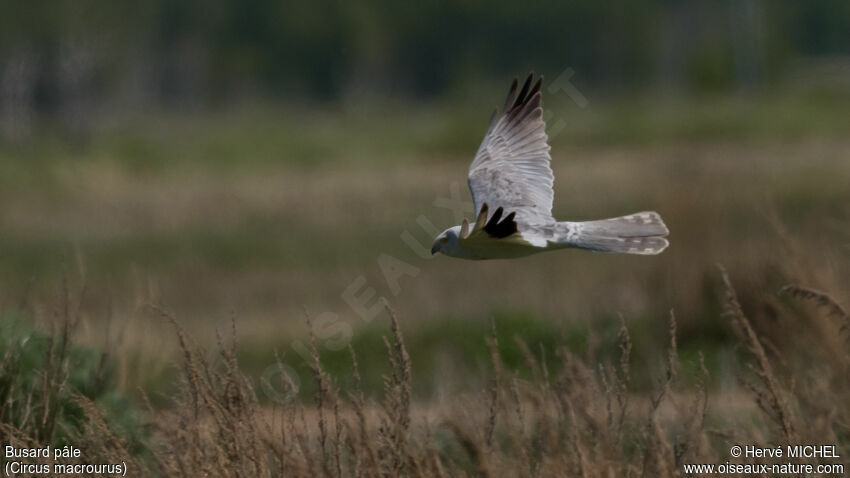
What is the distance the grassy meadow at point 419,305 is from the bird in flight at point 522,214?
1.36 ft

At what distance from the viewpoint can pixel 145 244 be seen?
18484mm

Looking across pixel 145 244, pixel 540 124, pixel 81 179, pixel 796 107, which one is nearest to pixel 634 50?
pixel 796 107

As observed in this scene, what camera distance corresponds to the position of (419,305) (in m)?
12.9

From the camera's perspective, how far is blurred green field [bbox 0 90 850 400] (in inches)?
429

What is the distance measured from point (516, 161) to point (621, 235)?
93cm

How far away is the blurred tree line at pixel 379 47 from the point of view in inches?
1887

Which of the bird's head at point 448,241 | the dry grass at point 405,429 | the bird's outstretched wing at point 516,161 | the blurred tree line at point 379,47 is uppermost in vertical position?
the blurred tree line at point 379,47

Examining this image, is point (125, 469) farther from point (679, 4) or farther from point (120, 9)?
point (679, 4)

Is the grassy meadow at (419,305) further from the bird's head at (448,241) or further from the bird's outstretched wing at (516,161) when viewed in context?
the bird's outstretched wing at (516,161)

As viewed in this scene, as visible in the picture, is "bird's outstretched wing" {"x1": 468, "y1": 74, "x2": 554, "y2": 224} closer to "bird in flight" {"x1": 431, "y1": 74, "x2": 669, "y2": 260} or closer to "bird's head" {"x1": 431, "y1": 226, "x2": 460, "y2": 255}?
"bird in flight" {"x1": 431, "y1": 74, "x2": 669, "y2": 260}

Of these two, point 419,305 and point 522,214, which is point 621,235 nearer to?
point 522,214

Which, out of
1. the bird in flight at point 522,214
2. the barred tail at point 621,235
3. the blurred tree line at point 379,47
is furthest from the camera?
the blurred tree line at point 379,47

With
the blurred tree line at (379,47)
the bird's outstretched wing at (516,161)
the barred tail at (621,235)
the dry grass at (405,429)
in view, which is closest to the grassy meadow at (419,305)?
the dry grass at (405,429)

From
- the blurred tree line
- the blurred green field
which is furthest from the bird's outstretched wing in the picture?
the blurred tree line
